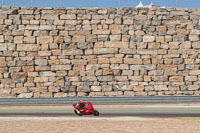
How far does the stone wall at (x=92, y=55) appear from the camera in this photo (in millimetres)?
18250

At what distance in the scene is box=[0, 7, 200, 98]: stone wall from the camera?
1825 centimetres

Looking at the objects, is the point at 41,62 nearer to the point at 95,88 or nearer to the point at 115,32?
the point at 95,88

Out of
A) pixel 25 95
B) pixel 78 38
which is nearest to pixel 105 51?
pixel 78 38

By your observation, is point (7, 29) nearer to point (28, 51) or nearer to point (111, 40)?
point (28, 51)

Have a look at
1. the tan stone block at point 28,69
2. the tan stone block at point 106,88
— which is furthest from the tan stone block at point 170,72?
the tan stone block at point 28,69

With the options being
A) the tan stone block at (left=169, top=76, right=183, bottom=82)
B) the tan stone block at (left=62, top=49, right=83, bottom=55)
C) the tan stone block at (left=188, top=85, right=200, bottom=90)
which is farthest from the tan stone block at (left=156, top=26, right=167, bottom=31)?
the tan stone block at (left=62, top=49, right=83, bottom=55)

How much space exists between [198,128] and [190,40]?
32.8 ft

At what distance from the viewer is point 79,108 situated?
42.1 ft

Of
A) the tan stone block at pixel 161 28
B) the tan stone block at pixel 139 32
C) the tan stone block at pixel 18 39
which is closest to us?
the tan stone block at pixel 18 39

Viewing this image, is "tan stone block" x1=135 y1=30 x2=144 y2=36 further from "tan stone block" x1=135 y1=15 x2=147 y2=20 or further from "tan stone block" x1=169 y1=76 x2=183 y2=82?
"tan stone block" x1=169 y1=76 x2=183 y2=82

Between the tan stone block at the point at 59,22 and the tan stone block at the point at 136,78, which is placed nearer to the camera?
the tan stone block at the point at 136,78

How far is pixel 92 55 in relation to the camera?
60.4 ft

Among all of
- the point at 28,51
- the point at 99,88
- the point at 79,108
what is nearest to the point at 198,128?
the point at 79,108

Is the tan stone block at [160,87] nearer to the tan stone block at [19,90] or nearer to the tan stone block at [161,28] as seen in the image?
the tan stone block at [161,28]
